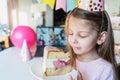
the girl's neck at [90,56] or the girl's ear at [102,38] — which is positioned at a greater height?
the girl's ear at [102,38]

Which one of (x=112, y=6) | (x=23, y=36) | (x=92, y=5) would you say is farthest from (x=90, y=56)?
(x=112, y=6)

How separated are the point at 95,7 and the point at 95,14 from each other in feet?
0.08

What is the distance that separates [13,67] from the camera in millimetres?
1067

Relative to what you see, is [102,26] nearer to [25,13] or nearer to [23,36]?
[23,36]

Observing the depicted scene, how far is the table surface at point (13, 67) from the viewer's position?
0.95m

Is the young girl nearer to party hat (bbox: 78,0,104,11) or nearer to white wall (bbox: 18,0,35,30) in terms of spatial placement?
party hat (bbox: 78,0,104,11)

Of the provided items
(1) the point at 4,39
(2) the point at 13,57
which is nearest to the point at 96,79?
(2) the point at 13,57

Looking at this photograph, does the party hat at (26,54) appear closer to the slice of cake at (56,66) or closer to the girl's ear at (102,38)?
the slice of cake at (56,66)

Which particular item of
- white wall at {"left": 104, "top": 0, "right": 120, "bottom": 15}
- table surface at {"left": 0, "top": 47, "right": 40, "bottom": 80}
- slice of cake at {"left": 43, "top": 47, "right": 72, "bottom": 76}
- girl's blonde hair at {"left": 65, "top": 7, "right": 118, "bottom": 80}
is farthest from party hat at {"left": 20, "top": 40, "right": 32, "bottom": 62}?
white wall at {"left": 104, "top": 0, "right": 120, "bottom": 15}

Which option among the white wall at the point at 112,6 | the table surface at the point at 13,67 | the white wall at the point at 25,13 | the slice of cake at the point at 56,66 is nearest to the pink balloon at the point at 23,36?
the table surface at the point at 13,67

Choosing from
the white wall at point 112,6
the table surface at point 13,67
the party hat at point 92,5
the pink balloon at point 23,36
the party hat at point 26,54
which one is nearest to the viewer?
the party hat at point 92,5

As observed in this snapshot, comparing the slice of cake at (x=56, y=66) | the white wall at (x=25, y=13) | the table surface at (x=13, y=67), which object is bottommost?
the table surface at (x=13, y=67)

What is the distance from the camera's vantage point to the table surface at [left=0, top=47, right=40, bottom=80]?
3.12 ft

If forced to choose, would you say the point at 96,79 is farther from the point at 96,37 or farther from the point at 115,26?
the point at 115,26
